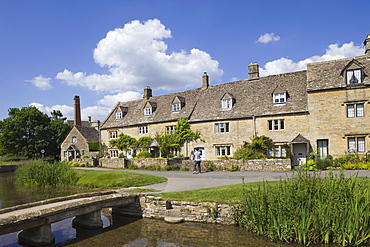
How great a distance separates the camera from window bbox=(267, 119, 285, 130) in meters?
29.4

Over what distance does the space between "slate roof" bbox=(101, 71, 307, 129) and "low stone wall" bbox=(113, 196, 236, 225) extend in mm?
19741

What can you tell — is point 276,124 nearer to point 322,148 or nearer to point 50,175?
point 322,148

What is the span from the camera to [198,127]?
3434 centimetres

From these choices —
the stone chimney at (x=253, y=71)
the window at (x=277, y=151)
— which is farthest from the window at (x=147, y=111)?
the window at (x=277, y=151)

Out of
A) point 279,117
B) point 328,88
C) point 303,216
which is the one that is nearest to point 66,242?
point 303,216

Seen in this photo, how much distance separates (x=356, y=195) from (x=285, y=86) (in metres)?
24.0

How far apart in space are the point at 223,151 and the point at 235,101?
6124mm

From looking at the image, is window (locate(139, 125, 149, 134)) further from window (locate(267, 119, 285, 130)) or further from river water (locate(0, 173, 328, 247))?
river water (locate(0, 173, 328, 247))

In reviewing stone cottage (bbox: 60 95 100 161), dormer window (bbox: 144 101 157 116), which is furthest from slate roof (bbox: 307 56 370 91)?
stone cottage (bbox: 60 95 100 161)

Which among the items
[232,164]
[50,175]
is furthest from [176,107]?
[50,175]

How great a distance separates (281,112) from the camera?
29188 millimetres

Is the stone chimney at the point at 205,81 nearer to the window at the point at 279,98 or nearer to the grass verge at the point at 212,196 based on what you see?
the window at the point at 279,98

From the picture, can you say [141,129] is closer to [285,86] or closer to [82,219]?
[285,86]

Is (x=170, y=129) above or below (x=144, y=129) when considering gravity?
below
